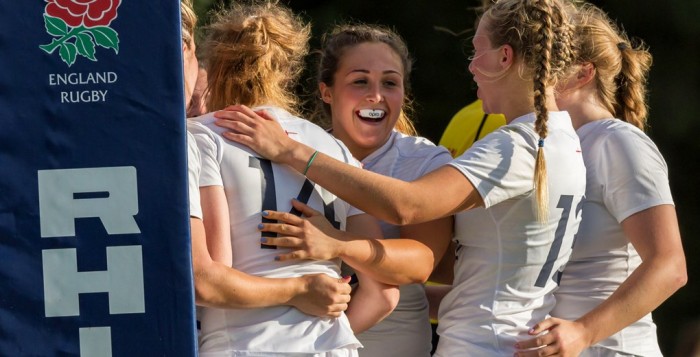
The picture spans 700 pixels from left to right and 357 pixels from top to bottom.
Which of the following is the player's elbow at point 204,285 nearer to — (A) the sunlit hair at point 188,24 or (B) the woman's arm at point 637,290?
(A) the sunlit hair at point 188,24

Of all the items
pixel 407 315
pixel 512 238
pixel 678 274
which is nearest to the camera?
pixel 512 238

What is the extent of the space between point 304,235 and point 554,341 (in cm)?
79

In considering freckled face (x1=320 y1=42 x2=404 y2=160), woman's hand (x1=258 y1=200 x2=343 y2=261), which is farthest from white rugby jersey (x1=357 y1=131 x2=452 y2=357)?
woman's hand (x1=258 y1=200 x2=343 y2=261)

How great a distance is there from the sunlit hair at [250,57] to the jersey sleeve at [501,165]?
54cm

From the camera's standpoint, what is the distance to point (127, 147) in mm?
2350

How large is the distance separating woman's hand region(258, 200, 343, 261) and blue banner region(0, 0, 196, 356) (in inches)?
24.8

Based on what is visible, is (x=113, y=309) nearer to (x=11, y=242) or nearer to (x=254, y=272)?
(x=11, y=242)

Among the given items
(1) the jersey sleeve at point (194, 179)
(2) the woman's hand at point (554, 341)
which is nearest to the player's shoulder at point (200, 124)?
(1) the jersey sleeve at point (194, 179)

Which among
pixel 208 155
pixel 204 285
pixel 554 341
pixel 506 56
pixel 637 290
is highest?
pixel 506 56

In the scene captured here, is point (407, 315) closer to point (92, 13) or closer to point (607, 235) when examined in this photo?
point (607, 235)

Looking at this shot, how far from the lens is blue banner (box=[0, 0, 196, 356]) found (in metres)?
2.33

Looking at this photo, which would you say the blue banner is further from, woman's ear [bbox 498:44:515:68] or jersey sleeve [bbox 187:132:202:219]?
woman's ear [bbox 498:44:515:68]

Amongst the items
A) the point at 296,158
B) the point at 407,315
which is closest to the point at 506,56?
the point at 296,158

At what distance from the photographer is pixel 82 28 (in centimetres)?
234
